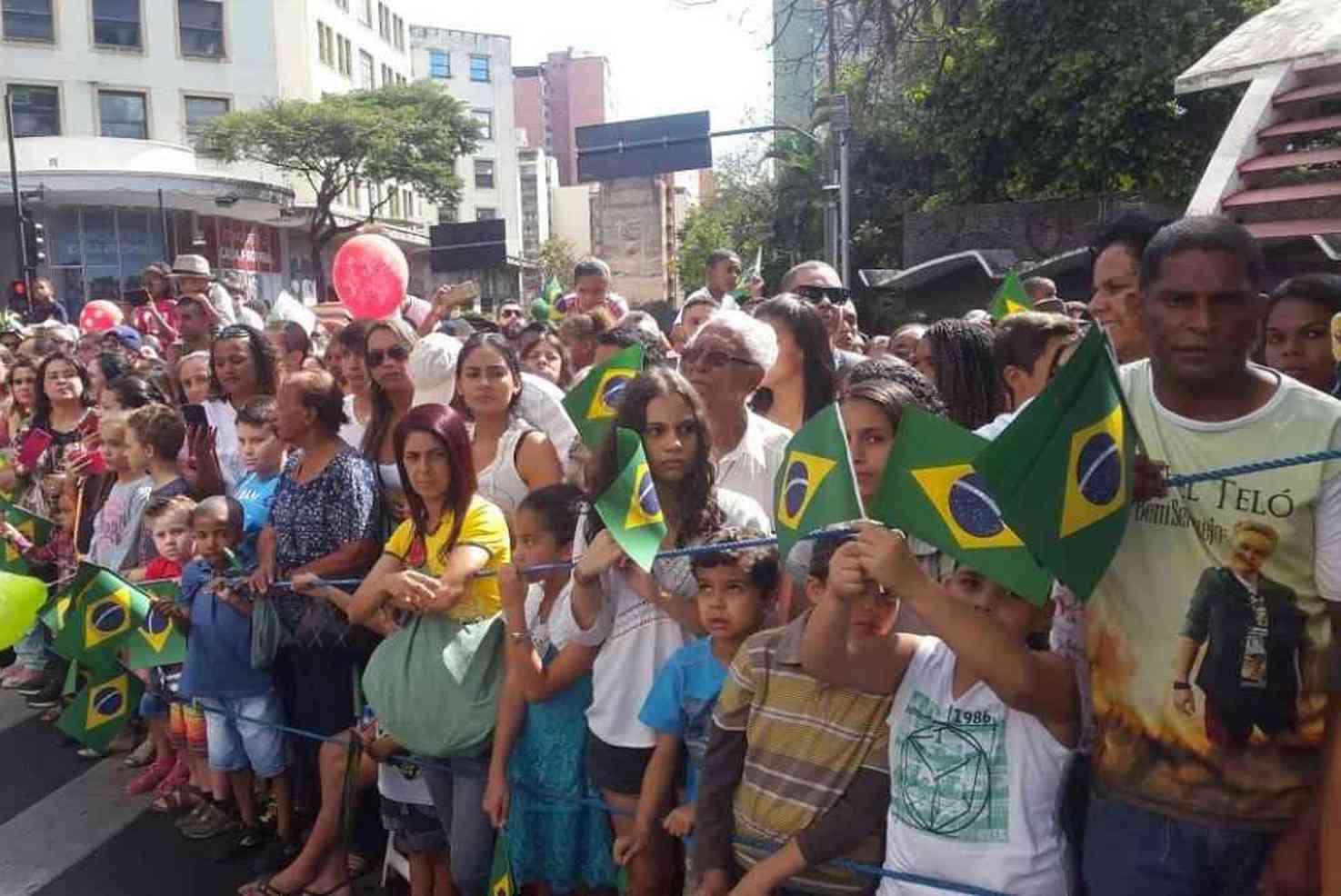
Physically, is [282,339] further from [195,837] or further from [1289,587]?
[1289,587]

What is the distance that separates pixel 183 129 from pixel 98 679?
127 feet

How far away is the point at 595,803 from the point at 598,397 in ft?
3.78

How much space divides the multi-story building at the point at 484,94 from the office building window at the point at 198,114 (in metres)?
28.0

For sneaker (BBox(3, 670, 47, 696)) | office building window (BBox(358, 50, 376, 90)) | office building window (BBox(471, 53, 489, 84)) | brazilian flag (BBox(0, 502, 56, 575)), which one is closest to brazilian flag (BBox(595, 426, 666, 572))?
brazilian flag (BBox(0, 502, 56, 575))

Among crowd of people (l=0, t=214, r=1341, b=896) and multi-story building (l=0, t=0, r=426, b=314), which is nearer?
crowd of people (l=0, t=214, r=1341, b=896)

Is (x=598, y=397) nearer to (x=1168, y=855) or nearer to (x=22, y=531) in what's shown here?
(x=1168, y=855)

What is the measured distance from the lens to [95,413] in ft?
20.4

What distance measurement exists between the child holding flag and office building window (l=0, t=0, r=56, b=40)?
4136cm

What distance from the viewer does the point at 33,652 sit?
6727 millimetres

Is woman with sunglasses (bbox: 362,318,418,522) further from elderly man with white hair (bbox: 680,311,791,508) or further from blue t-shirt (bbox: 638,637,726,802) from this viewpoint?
blue t-shirt (bbox: 638,637,726,802)

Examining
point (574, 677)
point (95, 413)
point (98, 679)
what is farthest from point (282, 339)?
point (574, 677)

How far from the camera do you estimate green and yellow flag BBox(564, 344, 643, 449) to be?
3.27 metres

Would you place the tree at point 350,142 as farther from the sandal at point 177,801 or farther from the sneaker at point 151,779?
the sandal at point 177,801

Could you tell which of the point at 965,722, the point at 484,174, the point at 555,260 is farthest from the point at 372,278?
the point at 484,174
